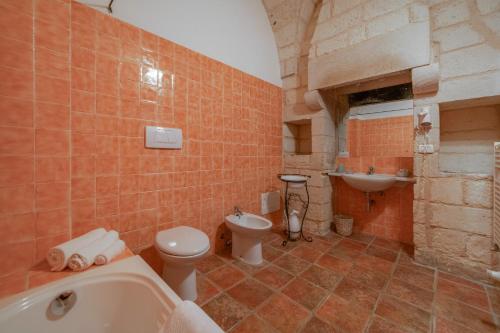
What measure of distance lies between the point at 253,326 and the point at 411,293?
128 centimetres

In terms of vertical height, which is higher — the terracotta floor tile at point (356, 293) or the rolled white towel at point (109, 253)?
the rolled white towel at point (109, 253)

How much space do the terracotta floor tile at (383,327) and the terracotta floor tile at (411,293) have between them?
32cm

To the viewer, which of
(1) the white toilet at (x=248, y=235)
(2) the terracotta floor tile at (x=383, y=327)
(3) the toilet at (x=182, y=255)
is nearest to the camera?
(2) the terracotta floor tile at (x=383, y=327)

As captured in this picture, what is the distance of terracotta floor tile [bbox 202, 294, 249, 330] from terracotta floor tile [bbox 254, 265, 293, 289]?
35cm

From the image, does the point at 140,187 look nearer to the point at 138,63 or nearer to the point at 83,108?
the point at 83,108

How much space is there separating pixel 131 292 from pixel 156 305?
220 mm

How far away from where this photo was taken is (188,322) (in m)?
0.72

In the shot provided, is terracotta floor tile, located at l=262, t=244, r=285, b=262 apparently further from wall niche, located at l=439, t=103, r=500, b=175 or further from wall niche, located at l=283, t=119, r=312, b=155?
wall niche, located at l=439, t=103, r=500, b=175

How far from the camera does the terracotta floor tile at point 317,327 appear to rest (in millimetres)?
1248

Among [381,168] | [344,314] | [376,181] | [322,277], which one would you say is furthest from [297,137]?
[344,314]

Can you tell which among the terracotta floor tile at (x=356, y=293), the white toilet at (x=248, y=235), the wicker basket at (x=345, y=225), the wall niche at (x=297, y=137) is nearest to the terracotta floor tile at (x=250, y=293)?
the white toilet at (x=248, y=235)

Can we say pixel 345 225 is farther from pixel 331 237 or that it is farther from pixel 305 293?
pixel 305 293

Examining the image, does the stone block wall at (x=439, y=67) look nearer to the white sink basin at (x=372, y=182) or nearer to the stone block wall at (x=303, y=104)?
the white sink basin at (x=372, y=182)

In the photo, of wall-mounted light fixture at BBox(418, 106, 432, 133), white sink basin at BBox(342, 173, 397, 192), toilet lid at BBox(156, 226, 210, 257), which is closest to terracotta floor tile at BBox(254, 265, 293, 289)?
toilet lid at BBox(156, 226, 210, 257)
